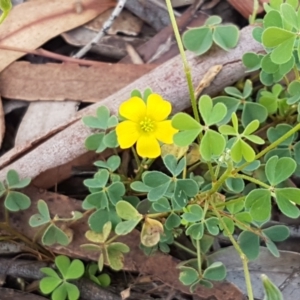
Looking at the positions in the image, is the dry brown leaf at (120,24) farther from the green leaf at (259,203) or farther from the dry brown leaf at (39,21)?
the green leaf at (259,203)

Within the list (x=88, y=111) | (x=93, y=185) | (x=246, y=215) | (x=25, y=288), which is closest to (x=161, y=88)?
(x=88, y=111)

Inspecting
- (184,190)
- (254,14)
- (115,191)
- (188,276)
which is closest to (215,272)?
(188,276)

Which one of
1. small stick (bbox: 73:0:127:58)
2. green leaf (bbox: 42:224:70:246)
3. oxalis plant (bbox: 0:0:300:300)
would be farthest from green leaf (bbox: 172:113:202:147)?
small stick (bbox: 73:0:127:58)

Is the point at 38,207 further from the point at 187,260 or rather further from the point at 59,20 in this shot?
the point at 59,20

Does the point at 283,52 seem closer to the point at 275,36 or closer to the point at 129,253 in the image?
the point at 275,36

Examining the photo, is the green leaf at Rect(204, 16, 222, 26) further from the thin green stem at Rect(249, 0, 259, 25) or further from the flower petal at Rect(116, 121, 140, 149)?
the flower petal at Rect(116, 121, 140, 149)

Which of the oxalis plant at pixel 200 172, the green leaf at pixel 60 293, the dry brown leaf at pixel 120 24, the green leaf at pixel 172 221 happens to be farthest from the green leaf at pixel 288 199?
the dry brown leaf at pixel 120 24

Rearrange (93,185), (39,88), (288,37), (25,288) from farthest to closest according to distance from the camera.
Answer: (39,88) < (25,288) < (93,185) < (288,37)
